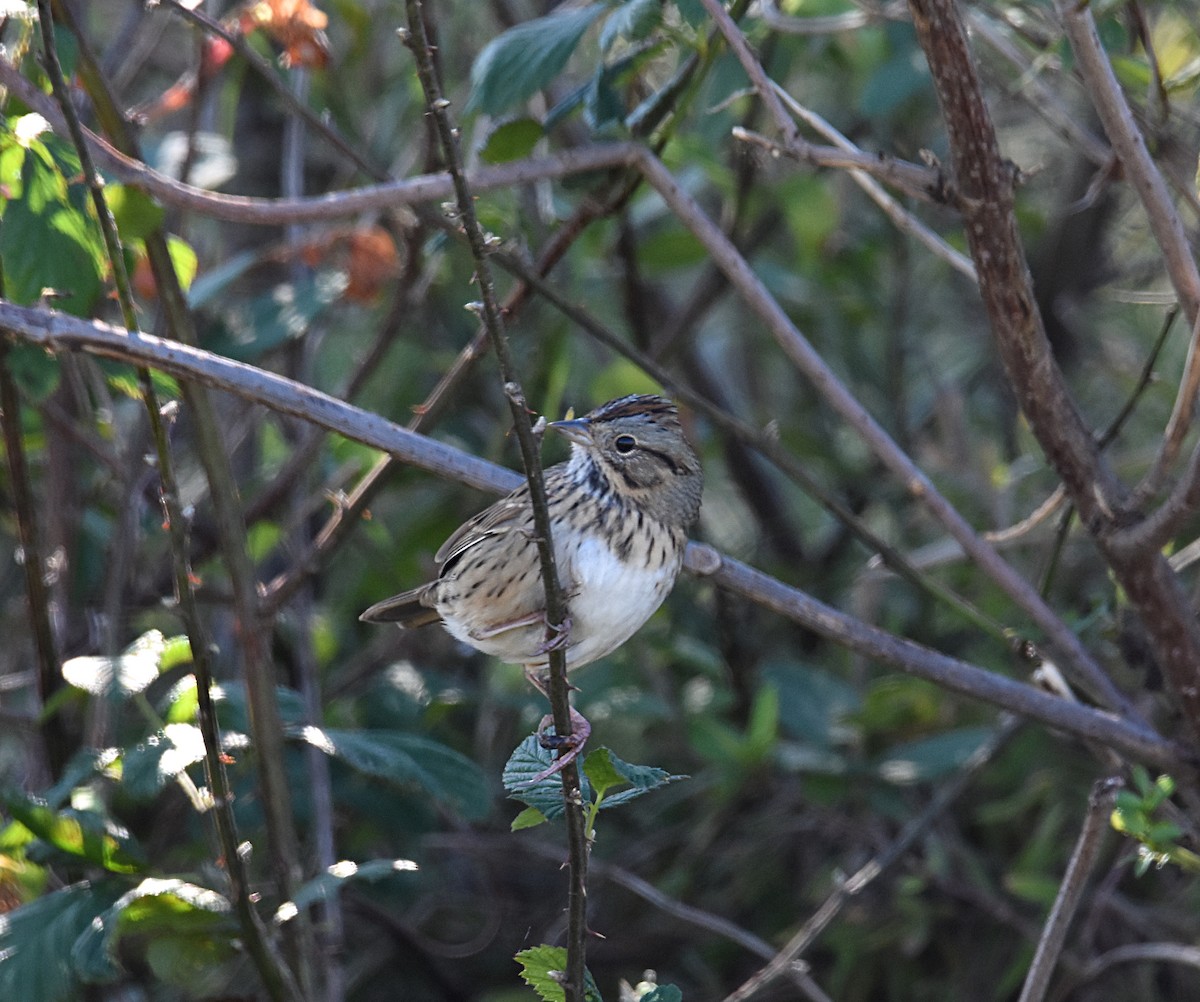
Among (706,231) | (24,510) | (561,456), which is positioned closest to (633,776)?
(706,231)

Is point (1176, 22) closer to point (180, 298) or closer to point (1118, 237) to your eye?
point (1118, 237)

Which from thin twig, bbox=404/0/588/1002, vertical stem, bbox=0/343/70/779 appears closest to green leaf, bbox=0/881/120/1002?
vertical stem, bbox=0/343/70/779

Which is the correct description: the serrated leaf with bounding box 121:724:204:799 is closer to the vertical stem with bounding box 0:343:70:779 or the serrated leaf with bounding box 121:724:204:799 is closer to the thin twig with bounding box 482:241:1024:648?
the vertical stem with bounding box 0:343:70:779

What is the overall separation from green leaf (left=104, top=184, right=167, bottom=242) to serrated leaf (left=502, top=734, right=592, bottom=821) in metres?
1.20

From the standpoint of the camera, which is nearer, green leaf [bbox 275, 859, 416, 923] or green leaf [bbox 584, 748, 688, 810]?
green leaf [bbox 584, 748, 688, 810]

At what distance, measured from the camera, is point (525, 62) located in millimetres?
2672

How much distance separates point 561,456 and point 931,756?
1.27 meters

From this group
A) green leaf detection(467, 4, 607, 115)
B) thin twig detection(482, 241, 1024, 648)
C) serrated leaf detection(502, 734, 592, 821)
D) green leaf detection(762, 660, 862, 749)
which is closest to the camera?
serrated leaf detection(502, 734, 592, 821)

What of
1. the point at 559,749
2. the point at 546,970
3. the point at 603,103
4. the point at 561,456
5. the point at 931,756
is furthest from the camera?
the point at 561,456

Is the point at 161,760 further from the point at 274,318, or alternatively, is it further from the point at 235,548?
the point at 274,318

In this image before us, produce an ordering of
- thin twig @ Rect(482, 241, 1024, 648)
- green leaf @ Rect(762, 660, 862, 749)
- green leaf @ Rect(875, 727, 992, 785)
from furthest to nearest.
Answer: green leaf @ Rect(762, 660, 862, 749) → green leaf @ Rect(875, 727, 992, 785) → thin twig @ Rect(482, 241, 1024, 648)

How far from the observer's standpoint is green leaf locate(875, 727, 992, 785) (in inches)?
140

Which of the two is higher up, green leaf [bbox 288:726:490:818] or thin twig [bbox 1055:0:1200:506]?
thin twig [bbox 1055:0:1200:506]

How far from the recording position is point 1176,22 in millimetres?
4609
